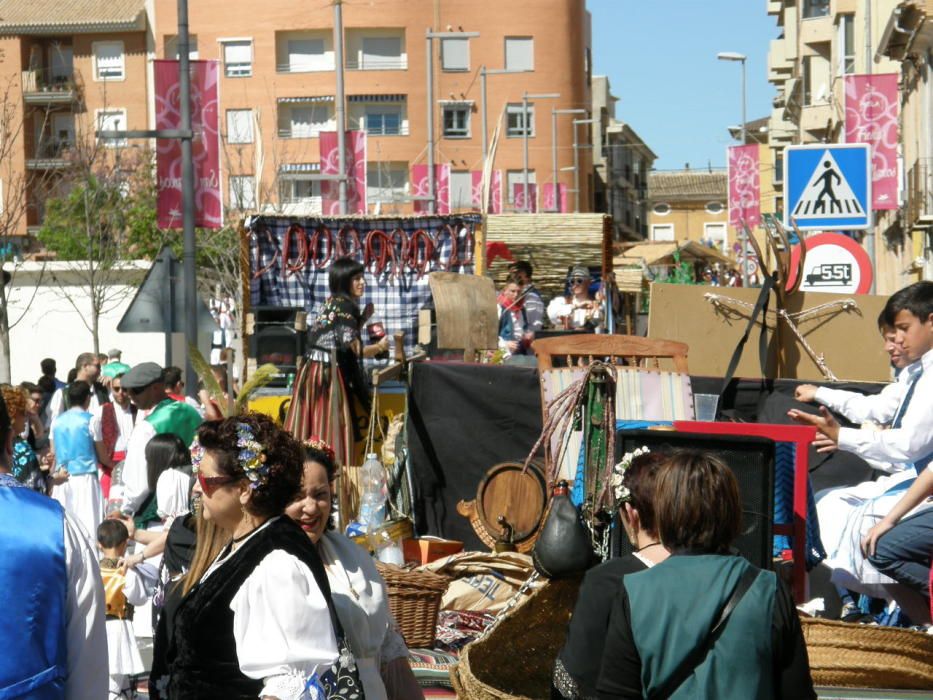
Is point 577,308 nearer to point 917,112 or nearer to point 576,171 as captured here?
point 917,112

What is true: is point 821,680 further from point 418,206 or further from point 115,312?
point 418,206

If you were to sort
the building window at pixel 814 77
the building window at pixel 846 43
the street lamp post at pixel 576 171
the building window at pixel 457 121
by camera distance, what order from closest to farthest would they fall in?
the building window at pixel 846 43
the building window at pixel 814 77
the building window at pixel 457 121
the street lamp post at pixel 576 171

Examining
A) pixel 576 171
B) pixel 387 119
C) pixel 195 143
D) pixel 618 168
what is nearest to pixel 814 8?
pixel 576 171

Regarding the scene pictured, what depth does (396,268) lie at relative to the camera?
17.5 meters

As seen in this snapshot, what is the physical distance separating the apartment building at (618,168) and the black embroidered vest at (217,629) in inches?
3297

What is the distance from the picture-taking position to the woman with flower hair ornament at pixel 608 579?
375cm

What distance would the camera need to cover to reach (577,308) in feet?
57.2

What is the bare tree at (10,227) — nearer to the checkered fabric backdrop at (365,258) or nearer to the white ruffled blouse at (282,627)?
the checkered fabric backdrop at (365,258)

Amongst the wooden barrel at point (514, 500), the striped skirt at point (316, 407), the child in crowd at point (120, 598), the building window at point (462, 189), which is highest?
the building window at point (462, 189)

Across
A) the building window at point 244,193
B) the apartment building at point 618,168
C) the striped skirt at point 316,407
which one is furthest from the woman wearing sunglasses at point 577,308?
the apartment building at point 618,168

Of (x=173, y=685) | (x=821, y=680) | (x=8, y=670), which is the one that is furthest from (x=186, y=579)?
(x=821, y=680)

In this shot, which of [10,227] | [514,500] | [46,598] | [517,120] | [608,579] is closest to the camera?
[46,598]

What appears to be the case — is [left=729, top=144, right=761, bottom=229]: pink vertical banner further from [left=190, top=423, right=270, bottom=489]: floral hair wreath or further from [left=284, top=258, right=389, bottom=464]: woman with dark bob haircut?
[left=190, top=423, right=270, bottom=489]: floral hair wreath

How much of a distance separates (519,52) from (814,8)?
1285cm
